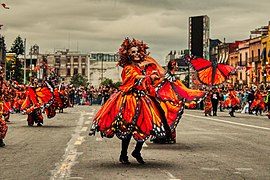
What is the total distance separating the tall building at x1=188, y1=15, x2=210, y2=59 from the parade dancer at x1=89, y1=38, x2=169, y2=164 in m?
59.6

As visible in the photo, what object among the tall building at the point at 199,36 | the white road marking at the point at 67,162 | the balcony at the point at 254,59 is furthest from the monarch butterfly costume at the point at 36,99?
the balcony at the point at 254,59

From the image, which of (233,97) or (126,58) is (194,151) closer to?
(126,58)

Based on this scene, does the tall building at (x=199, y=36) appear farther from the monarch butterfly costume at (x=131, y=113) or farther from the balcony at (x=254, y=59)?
the monarch butterfly costume at (x=131, y=113)

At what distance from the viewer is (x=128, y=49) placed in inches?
467

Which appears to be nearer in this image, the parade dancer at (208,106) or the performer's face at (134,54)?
the performer's face at (134,54)

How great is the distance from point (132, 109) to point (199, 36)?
201 feet

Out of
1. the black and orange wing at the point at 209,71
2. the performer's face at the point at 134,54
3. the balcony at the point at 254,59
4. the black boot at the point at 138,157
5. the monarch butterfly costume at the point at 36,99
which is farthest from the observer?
the balcony at the point at 254,59

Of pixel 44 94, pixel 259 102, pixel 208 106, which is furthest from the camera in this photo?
pixel 259 102

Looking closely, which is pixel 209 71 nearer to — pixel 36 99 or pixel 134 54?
pixel 36 99

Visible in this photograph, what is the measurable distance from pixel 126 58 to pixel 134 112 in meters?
1.04

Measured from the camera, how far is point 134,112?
447 inches

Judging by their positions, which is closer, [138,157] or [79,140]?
[138,157]

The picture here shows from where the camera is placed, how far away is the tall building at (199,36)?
234 ft

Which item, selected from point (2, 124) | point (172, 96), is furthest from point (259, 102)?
point (2, 124)
